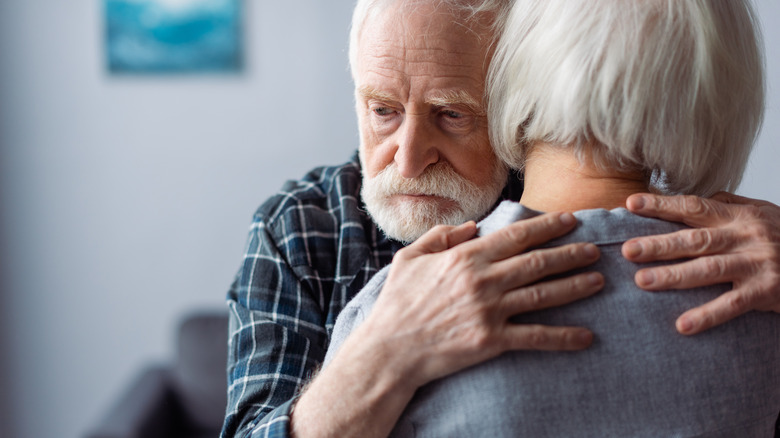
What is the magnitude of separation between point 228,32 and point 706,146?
2.98m

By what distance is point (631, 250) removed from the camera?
2.72 ft

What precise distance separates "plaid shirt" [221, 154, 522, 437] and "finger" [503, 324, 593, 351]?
0.50 metres

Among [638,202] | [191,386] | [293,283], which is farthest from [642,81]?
[191,386]

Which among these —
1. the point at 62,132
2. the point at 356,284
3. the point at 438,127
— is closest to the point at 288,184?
the point at 356,284

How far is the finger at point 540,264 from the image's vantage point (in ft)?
2.67

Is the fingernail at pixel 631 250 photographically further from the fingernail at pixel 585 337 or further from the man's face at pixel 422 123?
the man's face at pixel 422 123

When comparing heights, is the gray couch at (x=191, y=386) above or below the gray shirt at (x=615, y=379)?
below

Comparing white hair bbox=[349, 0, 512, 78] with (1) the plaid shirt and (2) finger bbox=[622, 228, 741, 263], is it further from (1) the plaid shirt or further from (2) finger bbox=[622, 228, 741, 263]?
(2) finger bbox=[622, 228, 741, 263]

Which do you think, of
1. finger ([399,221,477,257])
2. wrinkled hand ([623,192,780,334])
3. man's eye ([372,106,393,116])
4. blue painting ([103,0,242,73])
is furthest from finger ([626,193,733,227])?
blue painting ([103,0,242,73])

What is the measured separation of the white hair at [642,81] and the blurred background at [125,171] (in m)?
2.67

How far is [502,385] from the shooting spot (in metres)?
0.79

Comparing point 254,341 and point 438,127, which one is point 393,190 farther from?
point 254,341

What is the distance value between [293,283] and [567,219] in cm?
62

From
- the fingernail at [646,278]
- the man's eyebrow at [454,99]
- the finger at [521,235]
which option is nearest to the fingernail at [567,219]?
the finger at [521,235]
